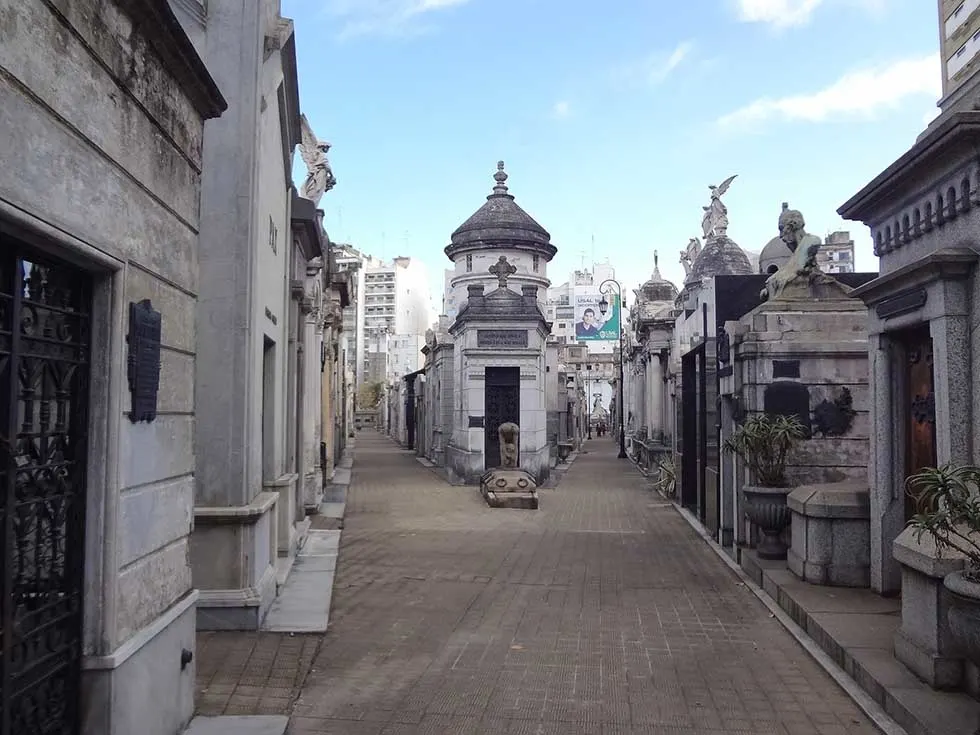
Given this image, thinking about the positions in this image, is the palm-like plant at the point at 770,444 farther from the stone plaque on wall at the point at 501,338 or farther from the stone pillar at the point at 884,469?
the stone plaque on wall at the point at 501,338

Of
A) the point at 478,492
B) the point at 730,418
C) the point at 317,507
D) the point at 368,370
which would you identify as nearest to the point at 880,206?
the point at 730,418

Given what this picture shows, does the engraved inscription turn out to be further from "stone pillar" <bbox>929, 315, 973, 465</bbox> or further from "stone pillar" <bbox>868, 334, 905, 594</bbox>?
"stone pillar" <bbox>929, 315, 973, 465</bbox>

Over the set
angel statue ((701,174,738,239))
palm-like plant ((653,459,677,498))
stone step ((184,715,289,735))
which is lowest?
stone step ((184,715,289,735))

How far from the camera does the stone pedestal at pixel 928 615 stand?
15.9 ft

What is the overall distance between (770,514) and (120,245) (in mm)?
7184

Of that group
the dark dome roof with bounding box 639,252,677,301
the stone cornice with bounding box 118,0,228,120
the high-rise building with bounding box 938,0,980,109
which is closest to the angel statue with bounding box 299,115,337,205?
the stone cornice with bounding box 118,0,228,120

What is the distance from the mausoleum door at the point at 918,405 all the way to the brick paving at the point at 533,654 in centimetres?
174

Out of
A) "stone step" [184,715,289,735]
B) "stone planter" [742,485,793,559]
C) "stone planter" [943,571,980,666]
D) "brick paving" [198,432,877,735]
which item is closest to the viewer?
"stone planter" [943,571,980,666]

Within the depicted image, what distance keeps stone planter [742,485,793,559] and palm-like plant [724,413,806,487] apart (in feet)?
0.55

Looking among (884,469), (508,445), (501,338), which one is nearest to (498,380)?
(501,338)

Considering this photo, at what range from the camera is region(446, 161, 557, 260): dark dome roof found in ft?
88.2

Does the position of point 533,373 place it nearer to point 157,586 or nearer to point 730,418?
point 730,418

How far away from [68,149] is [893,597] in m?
6.93

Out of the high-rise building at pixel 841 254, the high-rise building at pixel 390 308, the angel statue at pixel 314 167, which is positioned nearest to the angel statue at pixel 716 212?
the angel statue at pixel 314 167
